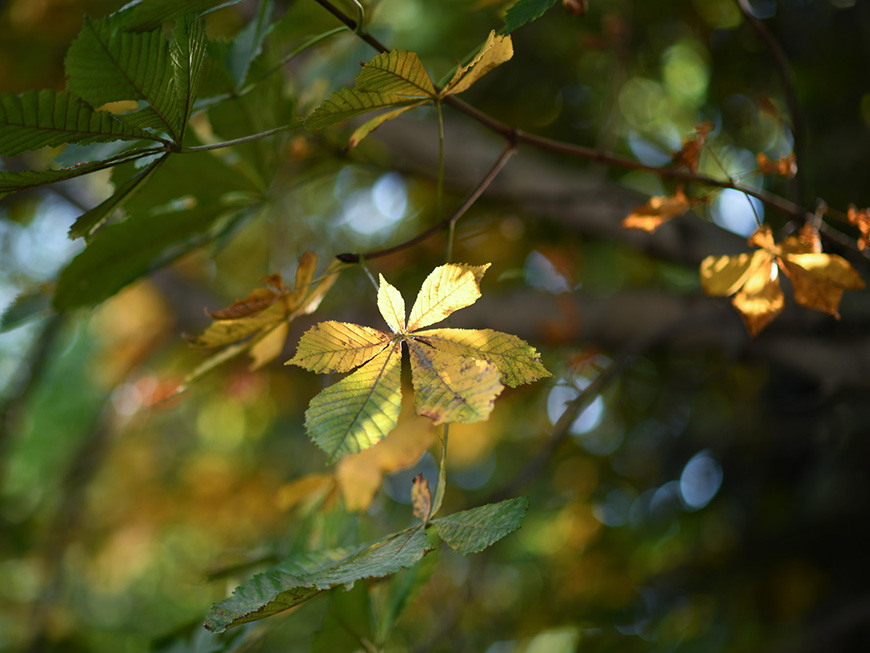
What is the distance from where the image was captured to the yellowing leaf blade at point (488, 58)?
0.35m

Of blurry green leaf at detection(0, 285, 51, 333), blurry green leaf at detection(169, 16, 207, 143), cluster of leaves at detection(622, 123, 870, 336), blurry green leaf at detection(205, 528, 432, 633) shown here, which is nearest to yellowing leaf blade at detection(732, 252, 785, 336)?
cluster of leaves at detection(622, 123, 870, 336)

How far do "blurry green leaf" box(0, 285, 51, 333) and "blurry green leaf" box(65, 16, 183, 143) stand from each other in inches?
12.8

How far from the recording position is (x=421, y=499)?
418 mm

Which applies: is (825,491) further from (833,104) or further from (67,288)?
(67,288)

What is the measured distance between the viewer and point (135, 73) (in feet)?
1.21

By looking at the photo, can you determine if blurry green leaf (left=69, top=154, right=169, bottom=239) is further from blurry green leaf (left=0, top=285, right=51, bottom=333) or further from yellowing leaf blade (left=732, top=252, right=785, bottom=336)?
yellowing leaf blade (left=732, top=252, right=785, bottom=336)

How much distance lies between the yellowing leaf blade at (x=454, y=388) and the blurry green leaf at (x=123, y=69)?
23cm

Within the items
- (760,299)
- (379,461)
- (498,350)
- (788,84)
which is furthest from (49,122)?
(788,84)

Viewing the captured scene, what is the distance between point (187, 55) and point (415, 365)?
0.24 metres

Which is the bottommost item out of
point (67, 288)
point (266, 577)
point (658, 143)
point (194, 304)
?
point (194, 304)

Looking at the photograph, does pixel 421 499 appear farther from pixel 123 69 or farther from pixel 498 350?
pixel 123 69

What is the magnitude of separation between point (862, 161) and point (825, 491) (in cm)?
69

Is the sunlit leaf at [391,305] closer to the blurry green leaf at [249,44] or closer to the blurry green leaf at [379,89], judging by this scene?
the blurry green leaf at [379,89]

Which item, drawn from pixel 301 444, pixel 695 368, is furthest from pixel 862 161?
pixel 301 444
